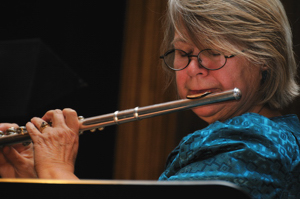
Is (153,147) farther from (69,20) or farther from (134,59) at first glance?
(69,20)

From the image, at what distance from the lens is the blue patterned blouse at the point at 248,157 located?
788 mm

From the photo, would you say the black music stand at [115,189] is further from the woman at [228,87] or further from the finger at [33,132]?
the finger at [33,132]

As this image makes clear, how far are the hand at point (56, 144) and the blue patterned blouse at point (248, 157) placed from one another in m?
0.28

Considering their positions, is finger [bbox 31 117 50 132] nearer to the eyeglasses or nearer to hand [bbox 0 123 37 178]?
hand [bbox 0 123 37 178]

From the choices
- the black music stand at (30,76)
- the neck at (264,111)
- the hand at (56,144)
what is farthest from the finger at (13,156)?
the neck at (264,111)

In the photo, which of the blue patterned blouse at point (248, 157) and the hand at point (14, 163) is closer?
the blue patterned blouse at point (248, 157)

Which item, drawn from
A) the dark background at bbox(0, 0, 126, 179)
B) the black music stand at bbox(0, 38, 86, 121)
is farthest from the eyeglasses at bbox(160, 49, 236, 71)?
the dark background at bbox(0, 0, 126, 179)

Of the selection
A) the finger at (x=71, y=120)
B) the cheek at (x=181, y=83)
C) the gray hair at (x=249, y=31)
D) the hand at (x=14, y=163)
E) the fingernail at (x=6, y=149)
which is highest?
the gray hair at (x=249, y=31)

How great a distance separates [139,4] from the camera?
2.30 m

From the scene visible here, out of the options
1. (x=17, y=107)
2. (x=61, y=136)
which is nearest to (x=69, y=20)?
(x=17, y=107)

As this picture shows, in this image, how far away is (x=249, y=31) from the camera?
979 millimetres

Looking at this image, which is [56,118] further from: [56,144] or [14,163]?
[14,163]

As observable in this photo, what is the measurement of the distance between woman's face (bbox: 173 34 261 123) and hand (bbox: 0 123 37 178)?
1.76 feet

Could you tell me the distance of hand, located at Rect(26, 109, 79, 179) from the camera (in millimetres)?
968
